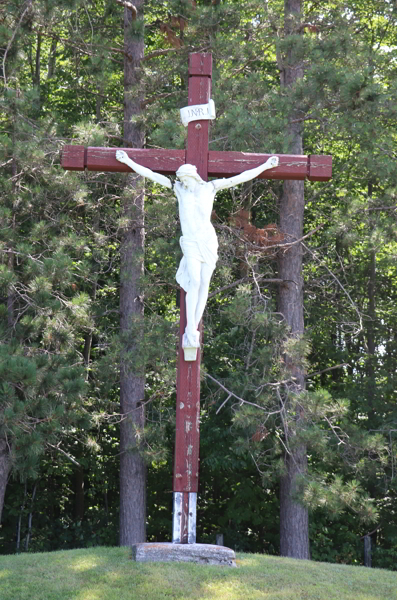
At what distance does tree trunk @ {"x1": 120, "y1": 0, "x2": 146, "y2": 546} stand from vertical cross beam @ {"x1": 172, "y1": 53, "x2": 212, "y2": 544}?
4.36 metres

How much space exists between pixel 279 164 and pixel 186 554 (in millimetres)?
3368

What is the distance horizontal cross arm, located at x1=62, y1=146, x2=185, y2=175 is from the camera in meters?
7.22

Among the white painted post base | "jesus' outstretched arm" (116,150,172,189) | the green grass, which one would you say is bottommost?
the green grass

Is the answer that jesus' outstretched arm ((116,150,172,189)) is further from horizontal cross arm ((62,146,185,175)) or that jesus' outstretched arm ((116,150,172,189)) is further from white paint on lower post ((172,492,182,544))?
white paint on lower post ((172,492,182,544))

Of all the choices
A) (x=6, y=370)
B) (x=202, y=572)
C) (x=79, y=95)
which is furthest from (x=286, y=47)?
(x=202, y=572)

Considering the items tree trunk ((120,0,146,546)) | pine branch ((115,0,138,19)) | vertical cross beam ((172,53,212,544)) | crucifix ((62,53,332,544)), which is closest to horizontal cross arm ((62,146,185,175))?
crucifix ((62,53,332,544))

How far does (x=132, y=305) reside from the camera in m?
12.3

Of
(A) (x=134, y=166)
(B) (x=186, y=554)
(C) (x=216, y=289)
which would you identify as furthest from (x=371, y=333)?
(B) (x=186, y=554)

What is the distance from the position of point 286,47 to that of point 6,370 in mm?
6207

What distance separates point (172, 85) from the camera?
1391cm

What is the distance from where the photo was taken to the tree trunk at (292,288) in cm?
1124

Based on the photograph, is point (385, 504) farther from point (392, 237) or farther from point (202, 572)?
point (202, 572)

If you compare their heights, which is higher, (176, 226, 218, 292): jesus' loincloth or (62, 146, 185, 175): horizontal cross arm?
(62, 146, 185, 175): horizontal cross arm

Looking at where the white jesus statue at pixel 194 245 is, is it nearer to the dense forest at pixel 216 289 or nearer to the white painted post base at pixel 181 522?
the white painted post base at pixel 181 522
